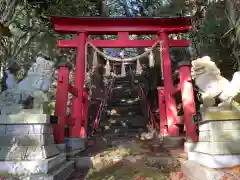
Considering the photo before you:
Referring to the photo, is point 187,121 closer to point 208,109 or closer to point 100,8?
point 208,109

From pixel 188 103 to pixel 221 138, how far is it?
1.91 metres

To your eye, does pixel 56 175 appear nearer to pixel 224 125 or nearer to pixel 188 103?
pixel 224 125

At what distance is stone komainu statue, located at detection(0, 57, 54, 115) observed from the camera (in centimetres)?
396

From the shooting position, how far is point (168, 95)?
21.0 feet

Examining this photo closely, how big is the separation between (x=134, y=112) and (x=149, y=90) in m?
1.96

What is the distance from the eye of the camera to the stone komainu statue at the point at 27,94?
13.0 ft

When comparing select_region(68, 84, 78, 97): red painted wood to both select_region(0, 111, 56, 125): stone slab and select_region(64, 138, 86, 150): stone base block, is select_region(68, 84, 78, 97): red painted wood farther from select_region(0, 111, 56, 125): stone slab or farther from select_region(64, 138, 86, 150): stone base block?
select_region(0, 111, 56, 125): stone slab

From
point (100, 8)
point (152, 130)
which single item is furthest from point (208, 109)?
point (100, 8)

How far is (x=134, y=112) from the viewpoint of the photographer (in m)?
10.4

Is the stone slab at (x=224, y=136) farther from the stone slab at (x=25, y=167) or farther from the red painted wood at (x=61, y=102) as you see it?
the red painted wood at (x=61, y=102)

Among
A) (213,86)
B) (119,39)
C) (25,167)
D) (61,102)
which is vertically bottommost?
(25,167)

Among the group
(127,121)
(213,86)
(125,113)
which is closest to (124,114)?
(125,113)

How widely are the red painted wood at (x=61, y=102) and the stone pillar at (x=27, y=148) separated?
1.08 metres

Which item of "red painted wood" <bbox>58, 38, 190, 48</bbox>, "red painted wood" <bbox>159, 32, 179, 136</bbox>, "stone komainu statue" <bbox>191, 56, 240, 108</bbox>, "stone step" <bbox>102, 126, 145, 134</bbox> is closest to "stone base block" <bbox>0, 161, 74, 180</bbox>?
"stone komainu statue" <bbox>191, 56, 240, 108</bbox>
